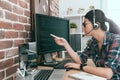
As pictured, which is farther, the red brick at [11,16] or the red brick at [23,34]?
the red brick at [23,34]

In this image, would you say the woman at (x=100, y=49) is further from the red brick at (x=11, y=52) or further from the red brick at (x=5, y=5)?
the red brick at (x=5, y=5)

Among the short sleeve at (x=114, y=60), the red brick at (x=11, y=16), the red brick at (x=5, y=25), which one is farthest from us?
the short sleeve at (x=114, y=60)

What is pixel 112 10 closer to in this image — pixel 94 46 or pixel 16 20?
pixel 94 46

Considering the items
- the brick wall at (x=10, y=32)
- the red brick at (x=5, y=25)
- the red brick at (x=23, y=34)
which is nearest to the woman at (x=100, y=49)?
the red brick at (x=23, y=34)

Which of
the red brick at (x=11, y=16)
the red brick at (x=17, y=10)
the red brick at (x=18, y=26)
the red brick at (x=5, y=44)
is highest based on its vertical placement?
the red brick at (x=17, y=10)

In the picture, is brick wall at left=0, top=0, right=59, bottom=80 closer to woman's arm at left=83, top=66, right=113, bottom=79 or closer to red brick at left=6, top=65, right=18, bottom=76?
red brick at left=6, top=65, right=18, bottom=76

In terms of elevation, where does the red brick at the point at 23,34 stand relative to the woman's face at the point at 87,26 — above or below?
below

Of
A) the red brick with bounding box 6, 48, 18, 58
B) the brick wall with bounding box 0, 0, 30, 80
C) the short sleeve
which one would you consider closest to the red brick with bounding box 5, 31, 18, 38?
the brick wall with bounding box 0, 0, 30, 80

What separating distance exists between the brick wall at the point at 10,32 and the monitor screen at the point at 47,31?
0.15 meters

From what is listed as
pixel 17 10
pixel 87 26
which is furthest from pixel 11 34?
pixel 87 26

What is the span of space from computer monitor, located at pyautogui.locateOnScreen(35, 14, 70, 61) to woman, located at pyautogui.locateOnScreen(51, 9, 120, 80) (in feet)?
0.30

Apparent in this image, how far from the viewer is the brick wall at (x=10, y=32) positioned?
1.29m

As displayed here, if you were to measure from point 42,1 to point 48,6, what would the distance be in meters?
0.38

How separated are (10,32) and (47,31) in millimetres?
547
